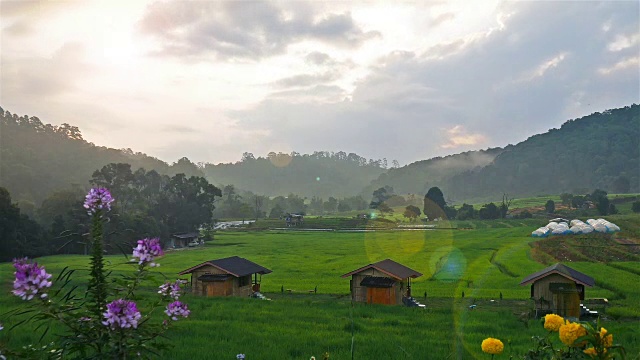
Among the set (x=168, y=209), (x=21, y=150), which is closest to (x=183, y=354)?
(x=168, y=209)

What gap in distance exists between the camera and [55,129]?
199375 millimetres

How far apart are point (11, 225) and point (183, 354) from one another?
60452 mm

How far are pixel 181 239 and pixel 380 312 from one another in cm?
7281

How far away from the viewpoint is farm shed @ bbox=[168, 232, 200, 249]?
9262 centimetres

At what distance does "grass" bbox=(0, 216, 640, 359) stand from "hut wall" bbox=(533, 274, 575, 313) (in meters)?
1.80

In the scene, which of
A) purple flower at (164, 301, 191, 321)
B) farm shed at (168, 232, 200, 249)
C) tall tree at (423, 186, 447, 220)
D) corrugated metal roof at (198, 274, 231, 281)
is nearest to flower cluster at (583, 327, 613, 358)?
purple flower at (164, 301, 191, 321)

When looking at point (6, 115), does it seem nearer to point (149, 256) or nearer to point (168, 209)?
point (168, 209)

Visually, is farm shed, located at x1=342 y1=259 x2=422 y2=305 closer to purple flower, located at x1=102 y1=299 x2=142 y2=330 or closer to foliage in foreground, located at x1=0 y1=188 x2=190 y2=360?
foliage in foreground, located at x1=0 y1=188 x2=190 y2=360

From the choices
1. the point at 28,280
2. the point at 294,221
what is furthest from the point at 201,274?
the point at 294,221

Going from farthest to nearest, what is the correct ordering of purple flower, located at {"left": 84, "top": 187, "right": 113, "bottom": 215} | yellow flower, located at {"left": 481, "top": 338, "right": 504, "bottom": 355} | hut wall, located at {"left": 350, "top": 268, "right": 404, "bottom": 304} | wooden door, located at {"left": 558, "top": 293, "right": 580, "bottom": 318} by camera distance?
hut wall, located at {"left": 350, "top": 268, "right": 404, "bottom": 304} < wooden door, located at {"left": 558, "top": 293, "right": 580, "bottom": 318} < yellow flower, located at {"left": 481, "top": 338, "right": 504, "bottom": 355} < purple flower, located at {"left": 84, "top": 187, "right": 113, "bottom": 215}

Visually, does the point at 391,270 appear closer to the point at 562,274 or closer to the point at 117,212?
the point at 562,274

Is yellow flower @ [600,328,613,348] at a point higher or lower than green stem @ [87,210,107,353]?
lower

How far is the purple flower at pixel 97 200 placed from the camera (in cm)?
543

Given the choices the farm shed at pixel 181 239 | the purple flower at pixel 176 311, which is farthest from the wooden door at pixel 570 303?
the farm shed at pixel 181 239
